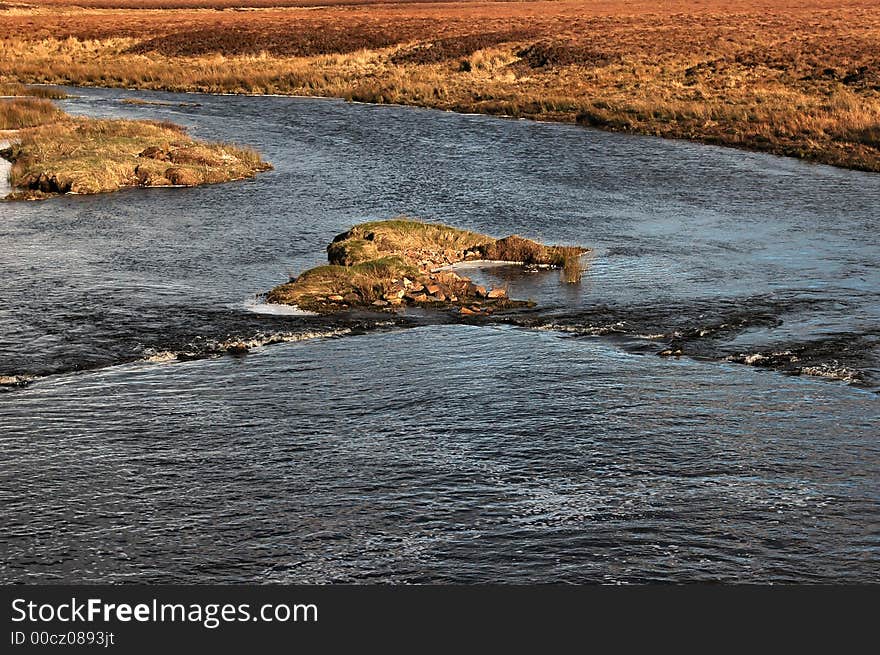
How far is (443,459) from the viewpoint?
1519 cm

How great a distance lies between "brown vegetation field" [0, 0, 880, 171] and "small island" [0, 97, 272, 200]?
1714 cm

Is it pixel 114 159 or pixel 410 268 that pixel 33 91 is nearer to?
pixel 114 159

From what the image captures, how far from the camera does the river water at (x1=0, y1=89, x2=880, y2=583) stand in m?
12.9

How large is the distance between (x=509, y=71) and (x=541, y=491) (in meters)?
55.2

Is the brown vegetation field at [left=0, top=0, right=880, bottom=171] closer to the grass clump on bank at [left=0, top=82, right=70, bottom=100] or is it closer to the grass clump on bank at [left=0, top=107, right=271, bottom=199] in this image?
the grass clump on bank at [left=0, top=82, right=70, bottom=100]

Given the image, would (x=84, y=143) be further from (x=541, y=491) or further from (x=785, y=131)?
(x=541, y=491)

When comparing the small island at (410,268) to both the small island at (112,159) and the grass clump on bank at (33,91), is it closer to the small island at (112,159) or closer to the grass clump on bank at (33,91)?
the small island at (112,159)

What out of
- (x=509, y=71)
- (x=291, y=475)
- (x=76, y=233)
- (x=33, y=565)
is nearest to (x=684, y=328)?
(x=291, y=475)

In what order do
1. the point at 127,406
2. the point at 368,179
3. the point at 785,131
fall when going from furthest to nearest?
1. the point at 785,131
2. the point at 368,179
3. the point at 127,406

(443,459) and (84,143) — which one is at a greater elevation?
(84,143)

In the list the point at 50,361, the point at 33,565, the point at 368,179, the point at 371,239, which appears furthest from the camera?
the point at 368,179

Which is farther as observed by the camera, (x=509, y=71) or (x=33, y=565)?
(x=509, y=71)

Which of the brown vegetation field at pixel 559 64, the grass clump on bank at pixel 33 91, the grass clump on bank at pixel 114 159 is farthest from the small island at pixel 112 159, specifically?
the brown vegetation field at pixel 559 64

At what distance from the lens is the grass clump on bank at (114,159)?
1359 inches
